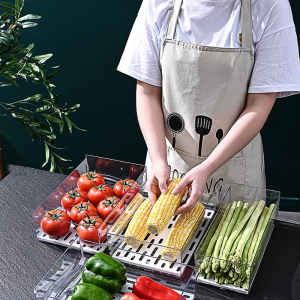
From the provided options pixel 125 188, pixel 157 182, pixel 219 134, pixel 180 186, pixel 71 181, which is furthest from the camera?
pixel 219 134

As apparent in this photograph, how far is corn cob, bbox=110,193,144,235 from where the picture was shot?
1741mm

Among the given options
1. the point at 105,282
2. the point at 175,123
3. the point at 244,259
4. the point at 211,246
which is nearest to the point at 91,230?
the point at 105,282

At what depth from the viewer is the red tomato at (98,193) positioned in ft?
6.59

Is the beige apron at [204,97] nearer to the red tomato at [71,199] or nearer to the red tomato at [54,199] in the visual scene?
the red tomato at [71,199]

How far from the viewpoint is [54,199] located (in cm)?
202

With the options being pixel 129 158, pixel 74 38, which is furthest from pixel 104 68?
pixel 129 158

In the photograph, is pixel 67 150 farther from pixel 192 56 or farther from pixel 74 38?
pixel 192 56

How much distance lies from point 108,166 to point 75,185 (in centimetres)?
20

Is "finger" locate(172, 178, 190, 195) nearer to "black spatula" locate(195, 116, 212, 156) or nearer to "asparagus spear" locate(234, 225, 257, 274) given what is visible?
"asparagus spear" locate(234, 225, 257, 274)

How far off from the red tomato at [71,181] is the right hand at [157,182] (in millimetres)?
429

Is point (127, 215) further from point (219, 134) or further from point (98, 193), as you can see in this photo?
point (219, 134)

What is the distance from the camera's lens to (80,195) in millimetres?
2025

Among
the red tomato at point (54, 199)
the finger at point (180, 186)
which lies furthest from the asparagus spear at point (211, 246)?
the red tomato at point (54, 199)

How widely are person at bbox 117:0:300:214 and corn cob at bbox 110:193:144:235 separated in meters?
0.07
